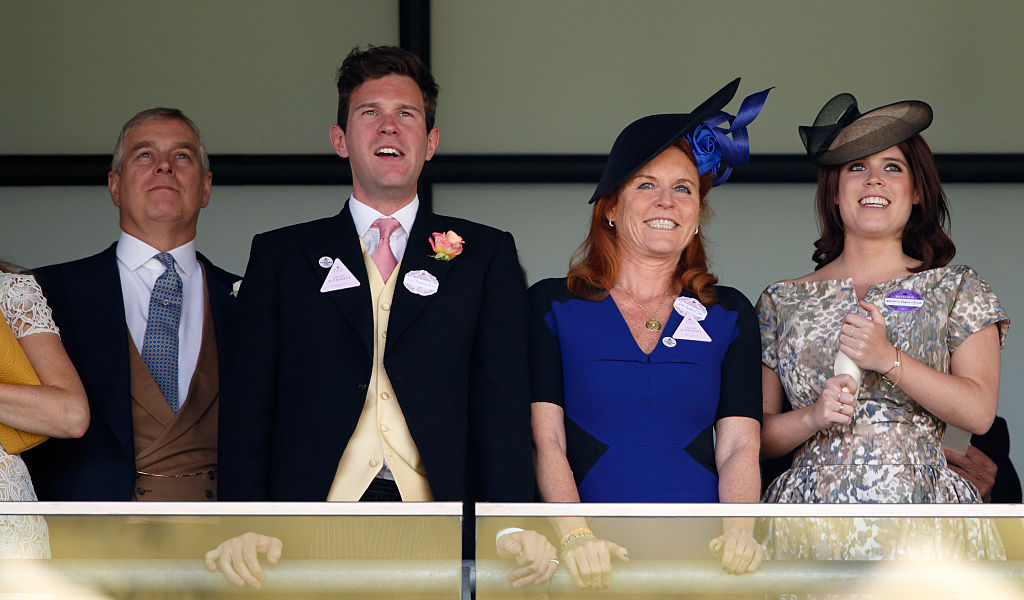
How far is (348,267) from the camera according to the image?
2.69 m

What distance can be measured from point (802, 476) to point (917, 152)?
33.1 inches

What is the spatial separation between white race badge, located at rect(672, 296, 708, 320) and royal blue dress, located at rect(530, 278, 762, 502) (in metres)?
0.02

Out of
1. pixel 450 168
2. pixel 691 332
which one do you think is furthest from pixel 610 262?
pixel 450 168

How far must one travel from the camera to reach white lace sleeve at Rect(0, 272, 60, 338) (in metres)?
2.73

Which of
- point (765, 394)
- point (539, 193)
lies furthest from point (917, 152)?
point (539, 193)

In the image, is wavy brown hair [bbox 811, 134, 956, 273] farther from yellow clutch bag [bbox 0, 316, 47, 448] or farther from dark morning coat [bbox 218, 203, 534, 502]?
yellow clutch bag [bbox 0, 316, 47, 448]

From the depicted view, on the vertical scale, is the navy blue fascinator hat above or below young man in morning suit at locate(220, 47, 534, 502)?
above

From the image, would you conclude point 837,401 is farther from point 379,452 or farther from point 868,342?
point 379,452

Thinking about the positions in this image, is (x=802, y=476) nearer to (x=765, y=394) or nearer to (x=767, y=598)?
(x=765, y=394)

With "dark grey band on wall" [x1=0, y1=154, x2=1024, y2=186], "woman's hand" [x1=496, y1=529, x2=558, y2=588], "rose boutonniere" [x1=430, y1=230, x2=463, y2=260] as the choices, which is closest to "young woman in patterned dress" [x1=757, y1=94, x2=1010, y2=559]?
"rose boutonniere" [x1=430, y1=230, x2=463, y2=260]

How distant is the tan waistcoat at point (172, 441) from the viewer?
113 inches

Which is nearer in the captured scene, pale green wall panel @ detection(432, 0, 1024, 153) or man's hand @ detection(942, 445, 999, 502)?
man's hand @ detection(942, 445, 999, 502)

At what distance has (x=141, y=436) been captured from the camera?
2900 mm

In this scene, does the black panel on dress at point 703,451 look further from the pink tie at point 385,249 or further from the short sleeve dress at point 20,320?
the short sleeve dress at point 20,320
